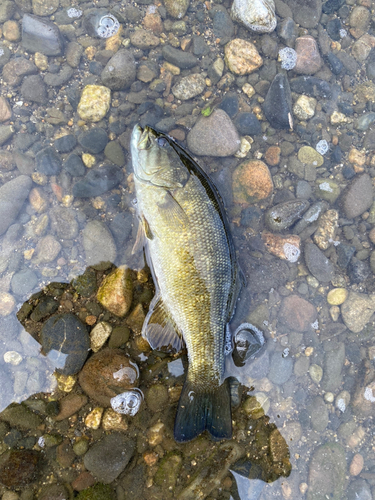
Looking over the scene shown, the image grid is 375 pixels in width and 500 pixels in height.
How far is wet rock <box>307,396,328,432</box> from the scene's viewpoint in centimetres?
348

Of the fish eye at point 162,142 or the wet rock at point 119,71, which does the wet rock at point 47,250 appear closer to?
the fish eye at point 162,142

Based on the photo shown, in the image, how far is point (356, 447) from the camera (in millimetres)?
3549

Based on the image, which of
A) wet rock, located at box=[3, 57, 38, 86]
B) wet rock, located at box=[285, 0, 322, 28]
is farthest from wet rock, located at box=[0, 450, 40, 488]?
wet rock, located at box=[285, 0, 322, 28]

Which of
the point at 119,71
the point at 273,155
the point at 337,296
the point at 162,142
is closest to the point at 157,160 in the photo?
the point at 162,142

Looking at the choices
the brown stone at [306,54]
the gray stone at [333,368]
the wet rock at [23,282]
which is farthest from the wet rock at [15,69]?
the gray stone at [333,368]

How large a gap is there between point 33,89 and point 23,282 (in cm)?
235

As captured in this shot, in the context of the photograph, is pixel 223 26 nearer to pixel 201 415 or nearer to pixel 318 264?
pixel 318 264

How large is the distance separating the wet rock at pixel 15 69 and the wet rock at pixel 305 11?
11.3ft

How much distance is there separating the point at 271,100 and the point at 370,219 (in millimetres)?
2022

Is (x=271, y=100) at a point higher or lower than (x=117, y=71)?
lower

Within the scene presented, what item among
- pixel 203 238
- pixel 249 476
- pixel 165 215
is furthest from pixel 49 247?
pixel 249 476

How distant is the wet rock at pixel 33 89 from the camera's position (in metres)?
3.48

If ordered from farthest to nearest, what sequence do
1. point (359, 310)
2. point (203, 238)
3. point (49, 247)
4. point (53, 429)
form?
1. point (359, 310)
2. point (49, 247)
3. point (53, 429)
4. point (203, 238)

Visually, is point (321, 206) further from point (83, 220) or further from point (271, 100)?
point (83, 220)
